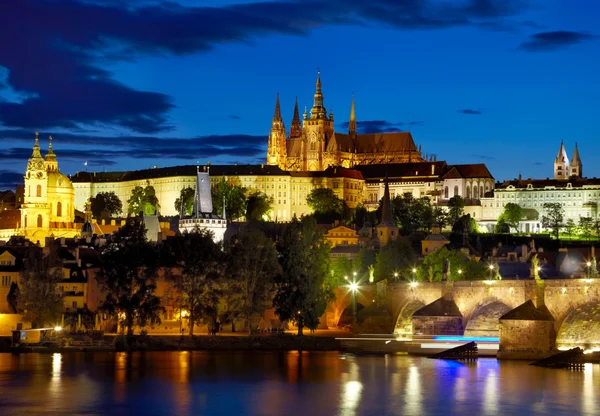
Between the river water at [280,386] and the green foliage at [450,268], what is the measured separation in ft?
49.9

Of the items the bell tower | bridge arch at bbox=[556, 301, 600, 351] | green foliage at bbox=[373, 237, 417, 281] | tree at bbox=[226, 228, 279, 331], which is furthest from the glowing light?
the bell tower

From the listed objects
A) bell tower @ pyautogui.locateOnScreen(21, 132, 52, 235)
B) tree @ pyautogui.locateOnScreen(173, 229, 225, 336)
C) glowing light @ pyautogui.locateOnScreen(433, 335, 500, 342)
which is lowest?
glowing light @ pyautogui.locateOnScreen(433, 335, 500, 342)

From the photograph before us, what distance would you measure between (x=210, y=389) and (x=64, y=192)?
9085 centimetres

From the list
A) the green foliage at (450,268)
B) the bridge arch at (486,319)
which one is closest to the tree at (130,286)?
the bridge arch at (486,319)

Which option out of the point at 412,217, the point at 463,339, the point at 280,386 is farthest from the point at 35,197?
the point at 280,386

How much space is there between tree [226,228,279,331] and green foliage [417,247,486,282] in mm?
12918

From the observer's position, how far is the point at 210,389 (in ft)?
215

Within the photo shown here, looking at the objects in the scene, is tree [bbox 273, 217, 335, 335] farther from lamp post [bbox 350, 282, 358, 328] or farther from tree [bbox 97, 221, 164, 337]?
tree [bbox 97, 221, 164, 337]

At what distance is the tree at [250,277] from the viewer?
82500 mm

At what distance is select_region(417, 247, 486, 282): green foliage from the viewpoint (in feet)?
303

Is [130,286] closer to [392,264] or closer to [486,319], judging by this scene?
[486,319]

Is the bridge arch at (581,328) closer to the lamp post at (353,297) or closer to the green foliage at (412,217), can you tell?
the lamp post at (353,297)

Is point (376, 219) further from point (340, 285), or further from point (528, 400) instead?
point (528, 400)

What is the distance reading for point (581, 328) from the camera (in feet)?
233
